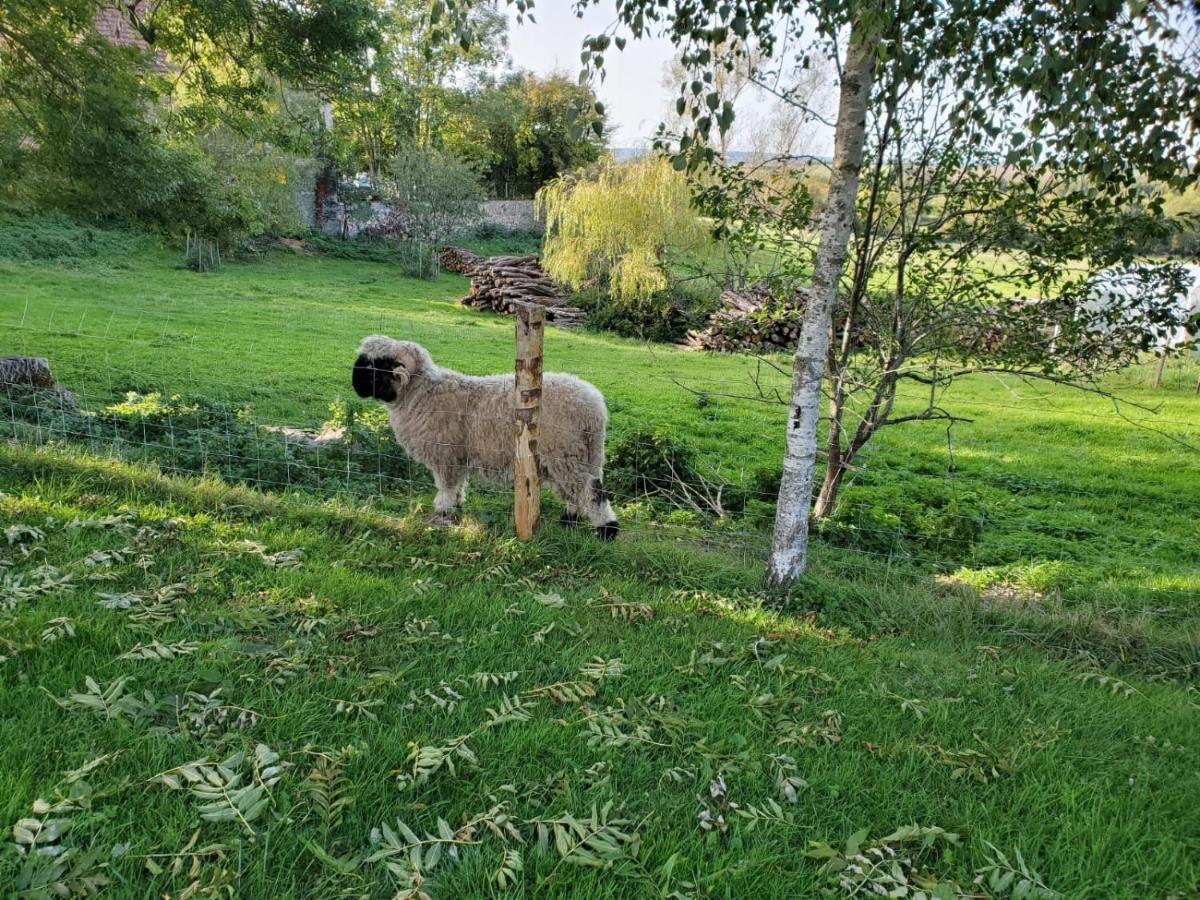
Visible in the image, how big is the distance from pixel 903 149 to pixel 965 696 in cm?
440

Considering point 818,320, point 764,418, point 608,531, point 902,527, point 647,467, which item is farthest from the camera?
point 764,418

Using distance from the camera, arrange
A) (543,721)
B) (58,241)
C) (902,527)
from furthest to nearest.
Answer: (58,241)
(902,527)
(543,721)

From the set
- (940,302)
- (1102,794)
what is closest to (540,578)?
(1102,794)

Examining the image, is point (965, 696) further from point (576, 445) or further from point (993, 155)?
point (993, 155)

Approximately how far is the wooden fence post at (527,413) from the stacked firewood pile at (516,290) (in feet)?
61.7

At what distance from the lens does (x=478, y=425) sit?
629cm

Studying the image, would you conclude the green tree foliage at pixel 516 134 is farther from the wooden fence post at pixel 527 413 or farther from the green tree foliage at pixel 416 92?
the wooden fence post at pixel 527 413

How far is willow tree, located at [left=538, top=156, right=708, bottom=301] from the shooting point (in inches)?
892

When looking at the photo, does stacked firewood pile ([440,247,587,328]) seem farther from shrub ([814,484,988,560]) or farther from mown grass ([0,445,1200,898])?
mown grass ([0,445,1200,898])

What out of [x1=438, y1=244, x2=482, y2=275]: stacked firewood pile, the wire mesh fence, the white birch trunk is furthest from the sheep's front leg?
[x1=438, y1=244, x2=482, y2=275]: stacked firewood pile

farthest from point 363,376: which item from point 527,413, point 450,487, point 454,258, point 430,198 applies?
point 430,198

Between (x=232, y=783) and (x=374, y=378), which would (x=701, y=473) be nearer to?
(x=374, y=378)

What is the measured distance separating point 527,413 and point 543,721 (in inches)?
98.9

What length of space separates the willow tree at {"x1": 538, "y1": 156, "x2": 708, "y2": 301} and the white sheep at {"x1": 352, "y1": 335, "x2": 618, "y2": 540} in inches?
640
